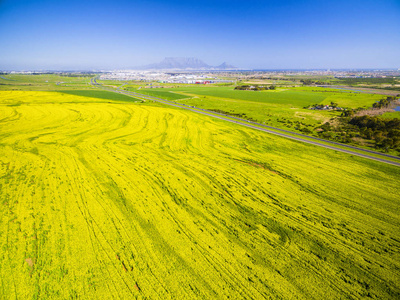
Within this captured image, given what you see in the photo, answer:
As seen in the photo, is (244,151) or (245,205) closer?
(245,205)

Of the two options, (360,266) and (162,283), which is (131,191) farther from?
(360,266)

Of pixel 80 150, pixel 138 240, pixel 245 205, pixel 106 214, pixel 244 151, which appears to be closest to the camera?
pixel 138 240

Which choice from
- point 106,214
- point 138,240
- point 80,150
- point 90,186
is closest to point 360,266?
point 138,240

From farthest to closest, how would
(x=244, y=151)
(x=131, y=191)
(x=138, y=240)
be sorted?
1. (x=244, y=151)
2. (x=131, y=191)
3. (x=138, y=240)

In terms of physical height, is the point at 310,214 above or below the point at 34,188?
below

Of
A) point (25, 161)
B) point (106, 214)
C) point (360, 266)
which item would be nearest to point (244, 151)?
point (360, 266)

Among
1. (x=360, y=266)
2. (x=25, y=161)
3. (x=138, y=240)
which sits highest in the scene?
(x=25, y=161)
